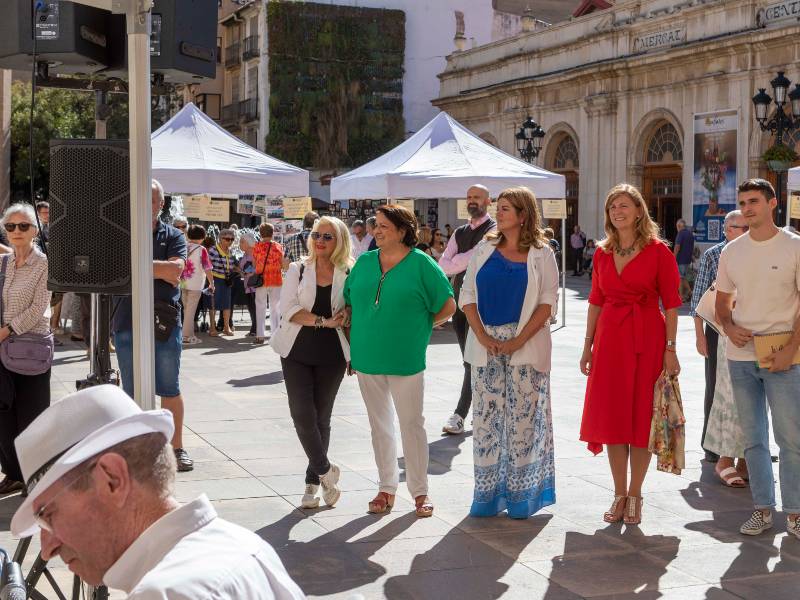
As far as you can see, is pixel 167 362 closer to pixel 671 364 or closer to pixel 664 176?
pixel 671 364

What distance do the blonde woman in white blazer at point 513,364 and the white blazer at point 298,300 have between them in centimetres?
84

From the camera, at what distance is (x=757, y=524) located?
22.4 ft

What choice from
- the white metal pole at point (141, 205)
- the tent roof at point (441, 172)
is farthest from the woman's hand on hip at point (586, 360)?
the tent roof at point (441, 172)

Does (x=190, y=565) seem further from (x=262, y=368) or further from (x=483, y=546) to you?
(x=262, y=368)

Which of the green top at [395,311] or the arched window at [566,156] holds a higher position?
the arched window at [566,156]

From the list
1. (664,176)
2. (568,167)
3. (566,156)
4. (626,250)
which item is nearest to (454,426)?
(626,250)

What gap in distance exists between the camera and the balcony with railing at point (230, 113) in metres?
58.9

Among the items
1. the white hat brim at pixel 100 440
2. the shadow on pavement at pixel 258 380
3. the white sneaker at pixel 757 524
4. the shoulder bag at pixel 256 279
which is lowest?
the shadow on pavement at pixel 258 380

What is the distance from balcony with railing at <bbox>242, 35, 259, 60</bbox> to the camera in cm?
5569

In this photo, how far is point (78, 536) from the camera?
90.6 inches

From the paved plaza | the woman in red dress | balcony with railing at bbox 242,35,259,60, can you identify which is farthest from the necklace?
balcony with railing at bbox 242,35,259,60

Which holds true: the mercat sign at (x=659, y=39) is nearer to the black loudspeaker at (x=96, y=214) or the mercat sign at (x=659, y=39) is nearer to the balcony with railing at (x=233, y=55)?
the balcony with railing at (x=233, y=55)

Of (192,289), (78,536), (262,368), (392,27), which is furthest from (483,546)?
(392,27)

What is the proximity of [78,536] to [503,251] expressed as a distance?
17.0ft
